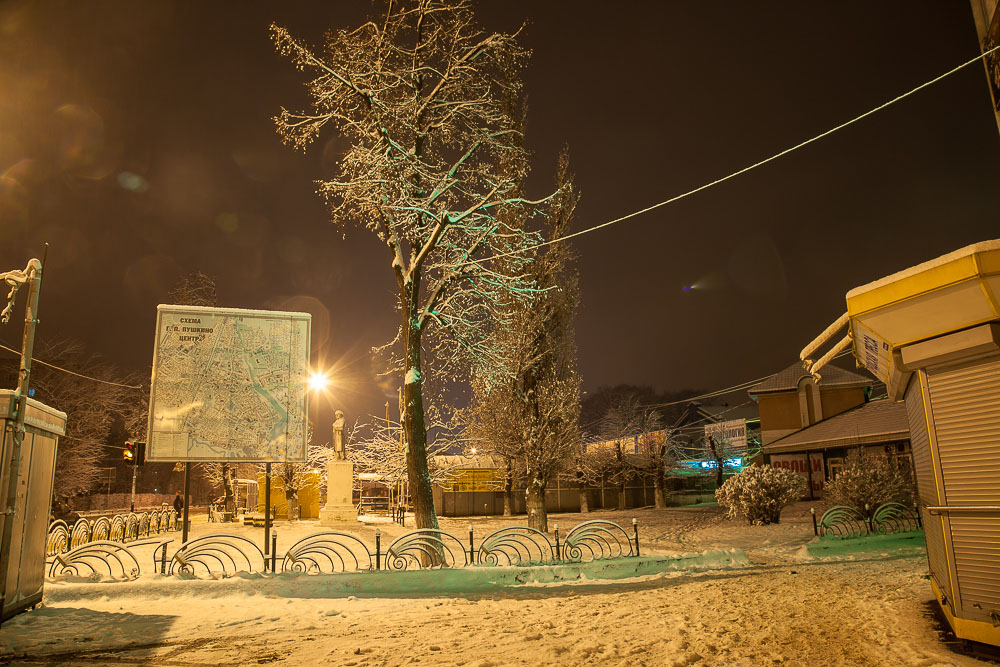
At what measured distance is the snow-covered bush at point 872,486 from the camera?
59.7 feet

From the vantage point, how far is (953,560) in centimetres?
534

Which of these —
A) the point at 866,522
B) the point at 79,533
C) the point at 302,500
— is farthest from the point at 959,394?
the point at 302,500

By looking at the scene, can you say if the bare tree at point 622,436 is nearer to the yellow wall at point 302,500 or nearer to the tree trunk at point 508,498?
the tree trunk at point 508,498

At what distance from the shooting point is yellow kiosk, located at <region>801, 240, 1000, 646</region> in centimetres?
501

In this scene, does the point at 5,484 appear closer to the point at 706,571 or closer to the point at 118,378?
the point at 706,571

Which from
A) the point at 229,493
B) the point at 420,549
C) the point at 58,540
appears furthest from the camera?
the point at 229,493

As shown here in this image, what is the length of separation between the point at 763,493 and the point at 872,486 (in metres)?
3.14

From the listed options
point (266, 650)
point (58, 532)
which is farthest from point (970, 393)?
point (58, 532)

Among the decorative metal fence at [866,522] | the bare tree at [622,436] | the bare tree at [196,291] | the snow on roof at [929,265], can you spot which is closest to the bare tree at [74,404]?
the bare tree at [196,291]

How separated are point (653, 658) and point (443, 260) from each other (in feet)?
31.3

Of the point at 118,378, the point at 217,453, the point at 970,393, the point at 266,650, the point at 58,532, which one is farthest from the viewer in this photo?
the point at 118,378

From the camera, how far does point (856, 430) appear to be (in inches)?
1038

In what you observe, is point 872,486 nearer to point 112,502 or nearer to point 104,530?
point 104,530

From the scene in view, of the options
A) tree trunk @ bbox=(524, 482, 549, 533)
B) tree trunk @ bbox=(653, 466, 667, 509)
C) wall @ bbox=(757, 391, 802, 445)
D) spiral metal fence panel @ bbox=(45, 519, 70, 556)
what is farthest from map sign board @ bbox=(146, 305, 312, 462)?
wall @ bbox=(757, 391, 802, 445)
